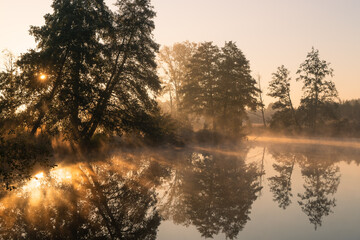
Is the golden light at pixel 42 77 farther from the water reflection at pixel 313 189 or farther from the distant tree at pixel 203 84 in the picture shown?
the distant tree at pixel 203 84

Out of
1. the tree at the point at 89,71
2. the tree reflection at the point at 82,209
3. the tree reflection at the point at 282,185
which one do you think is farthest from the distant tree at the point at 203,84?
the tree reflection at the point at 82,209

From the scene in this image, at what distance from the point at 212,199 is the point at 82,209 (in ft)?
13.0

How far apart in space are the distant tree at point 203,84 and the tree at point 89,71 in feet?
45.2

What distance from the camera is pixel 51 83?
1484 cm

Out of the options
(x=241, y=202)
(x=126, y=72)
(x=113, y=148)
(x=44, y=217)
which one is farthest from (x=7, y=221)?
(x=113, y=148)

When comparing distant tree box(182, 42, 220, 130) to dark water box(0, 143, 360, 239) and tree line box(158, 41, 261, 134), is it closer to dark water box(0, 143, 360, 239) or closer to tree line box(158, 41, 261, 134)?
tree line box(158, 41, 261, 134)

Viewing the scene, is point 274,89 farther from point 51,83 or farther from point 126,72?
point 51,83

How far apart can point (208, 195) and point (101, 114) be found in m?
11.1

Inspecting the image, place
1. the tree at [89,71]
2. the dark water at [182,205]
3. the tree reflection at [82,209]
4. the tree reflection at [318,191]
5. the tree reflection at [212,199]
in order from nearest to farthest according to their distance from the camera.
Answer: the tree reflection at [82,209] < the dark water at [182,205] < the tree reflection at [212,199] < the tree reflection at [318,191] < the tree at [89,71]

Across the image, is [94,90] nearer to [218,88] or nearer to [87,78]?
[87,78]

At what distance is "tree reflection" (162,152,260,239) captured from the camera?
6734mm

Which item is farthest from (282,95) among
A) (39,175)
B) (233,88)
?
(39,175)

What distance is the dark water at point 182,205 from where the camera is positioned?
6.11m

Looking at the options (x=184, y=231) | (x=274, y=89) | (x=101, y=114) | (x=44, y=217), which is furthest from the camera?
(x=274, y=89)
